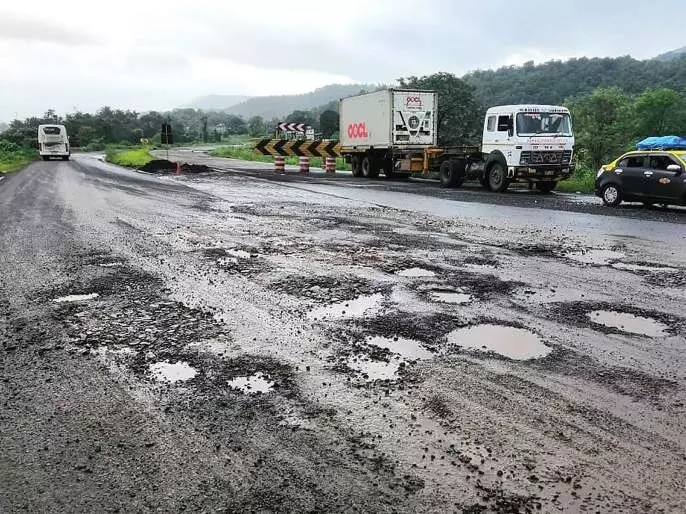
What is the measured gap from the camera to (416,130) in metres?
26.1

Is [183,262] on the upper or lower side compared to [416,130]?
lower

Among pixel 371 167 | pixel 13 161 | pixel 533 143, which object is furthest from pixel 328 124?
pixel 533 143

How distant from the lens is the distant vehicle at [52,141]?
156ft

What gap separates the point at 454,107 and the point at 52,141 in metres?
34.4

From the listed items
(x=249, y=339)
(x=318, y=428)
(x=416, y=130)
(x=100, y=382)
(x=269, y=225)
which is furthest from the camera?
(x=416, y=130)

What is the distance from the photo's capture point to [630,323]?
211 inches

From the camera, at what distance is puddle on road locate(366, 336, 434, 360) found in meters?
4.55

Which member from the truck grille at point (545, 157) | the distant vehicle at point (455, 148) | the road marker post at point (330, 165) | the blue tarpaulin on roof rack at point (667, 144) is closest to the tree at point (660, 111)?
the road marker post at point (330, 165)

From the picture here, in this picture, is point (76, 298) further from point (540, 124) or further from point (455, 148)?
point (455, 148)

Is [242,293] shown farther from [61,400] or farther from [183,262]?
[61,400]

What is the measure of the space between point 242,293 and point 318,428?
10.4 feet

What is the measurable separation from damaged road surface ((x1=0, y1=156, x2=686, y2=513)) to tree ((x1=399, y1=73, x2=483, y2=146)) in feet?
127

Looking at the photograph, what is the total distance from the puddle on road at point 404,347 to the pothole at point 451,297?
1.33 metres

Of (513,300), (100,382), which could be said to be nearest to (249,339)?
(100,382)
